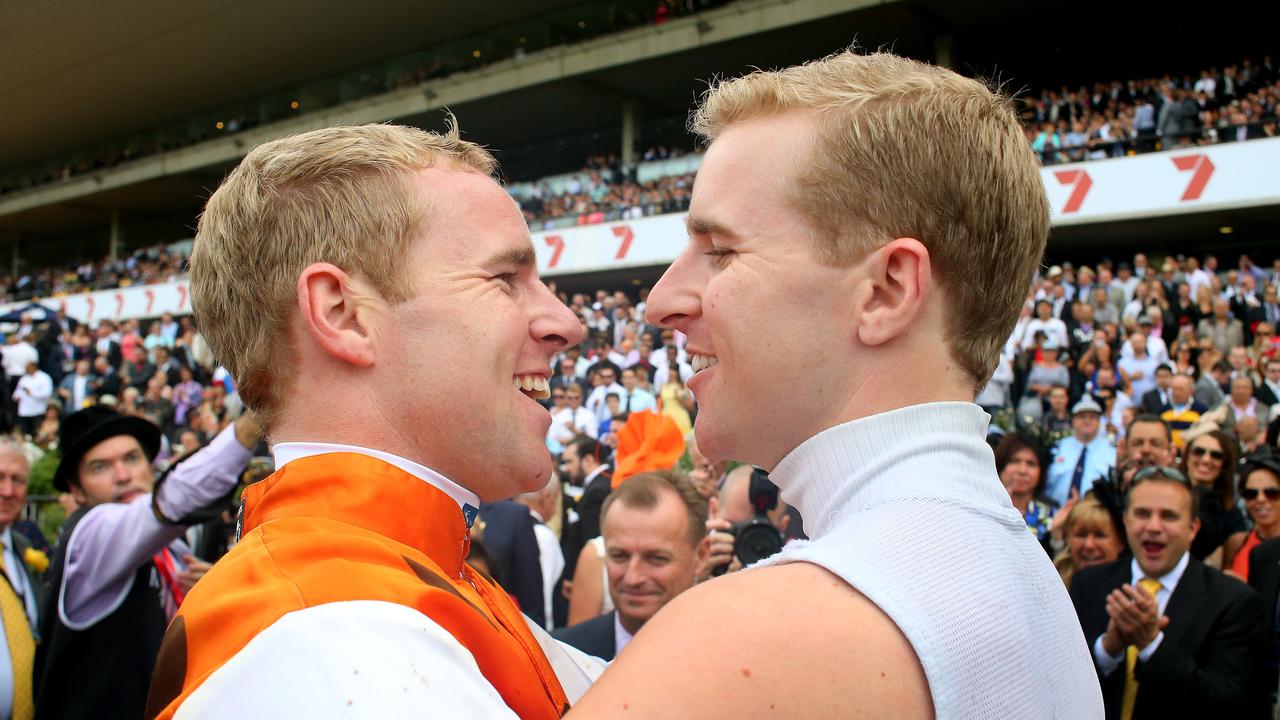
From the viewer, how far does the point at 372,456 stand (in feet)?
5.04

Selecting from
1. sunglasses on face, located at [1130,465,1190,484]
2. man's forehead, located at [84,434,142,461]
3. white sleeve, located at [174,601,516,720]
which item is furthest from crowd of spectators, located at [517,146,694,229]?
white sleeve, located at [174,601,516,720]

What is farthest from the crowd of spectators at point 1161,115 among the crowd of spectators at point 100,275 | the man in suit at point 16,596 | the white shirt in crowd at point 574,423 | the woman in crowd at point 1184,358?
the crowd of spectators at point 100,275

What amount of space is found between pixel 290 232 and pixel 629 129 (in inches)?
942

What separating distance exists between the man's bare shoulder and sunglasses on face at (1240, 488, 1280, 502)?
4.62 meters

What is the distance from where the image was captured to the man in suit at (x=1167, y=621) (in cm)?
369

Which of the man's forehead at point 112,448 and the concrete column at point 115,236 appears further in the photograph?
the concrete column at point 115,236

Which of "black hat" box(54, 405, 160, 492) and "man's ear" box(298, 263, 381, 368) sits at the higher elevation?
"man's ear" box(298, 263, 381, 368)

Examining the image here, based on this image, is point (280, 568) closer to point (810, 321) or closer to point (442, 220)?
point (442, 220)

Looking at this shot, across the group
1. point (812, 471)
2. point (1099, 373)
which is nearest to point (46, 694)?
point (812, 471)

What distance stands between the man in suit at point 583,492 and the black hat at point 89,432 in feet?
6.95

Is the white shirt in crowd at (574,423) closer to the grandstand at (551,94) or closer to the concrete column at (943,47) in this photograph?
the grandstand at (551,94)

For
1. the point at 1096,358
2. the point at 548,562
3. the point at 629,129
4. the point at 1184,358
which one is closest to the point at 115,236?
the point at 629,129

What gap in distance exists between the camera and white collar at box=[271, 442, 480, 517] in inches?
60.7

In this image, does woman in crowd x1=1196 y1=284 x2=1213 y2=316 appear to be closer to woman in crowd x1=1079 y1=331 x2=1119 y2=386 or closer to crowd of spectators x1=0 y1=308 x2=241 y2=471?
woman in crowd x1=1079 y1=331 x2=1119 y2=386
